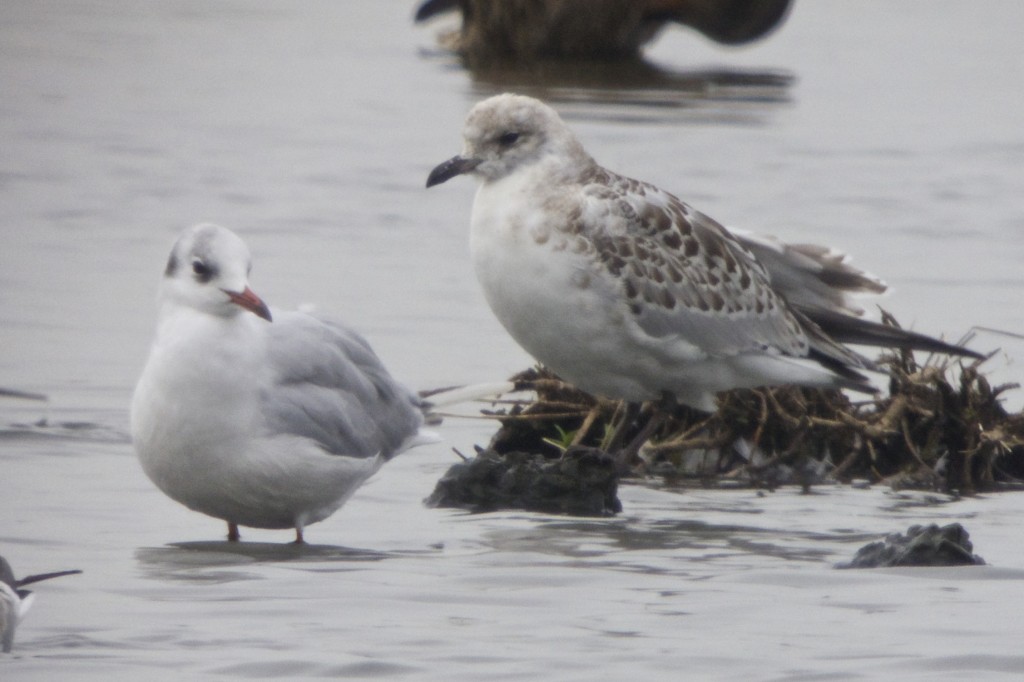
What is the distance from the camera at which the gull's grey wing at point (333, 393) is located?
6.71m

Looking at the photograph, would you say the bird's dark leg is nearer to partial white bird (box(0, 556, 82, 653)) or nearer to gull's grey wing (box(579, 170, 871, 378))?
gull's grey wing (box(579, 170, 871, 378))

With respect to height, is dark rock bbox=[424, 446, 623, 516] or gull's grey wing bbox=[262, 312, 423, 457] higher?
gull's grey wing bbox=[262, 312, 423, 457]

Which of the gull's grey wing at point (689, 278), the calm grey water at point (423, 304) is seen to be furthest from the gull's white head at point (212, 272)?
the gull's grey wing at point (689, 278)

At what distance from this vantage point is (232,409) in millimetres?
6457

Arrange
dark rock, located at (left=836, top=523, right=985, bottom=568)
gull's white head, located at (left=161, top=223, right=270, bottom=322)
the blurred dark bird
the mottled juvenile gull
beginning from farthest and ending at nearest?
the blurred dark bird → the mottled juvenile gull → gull's white head, located at (left=161, top=223, right=270, bottom=322) → dark rock, located at (left=836, top=523, right=985, bottom=568)

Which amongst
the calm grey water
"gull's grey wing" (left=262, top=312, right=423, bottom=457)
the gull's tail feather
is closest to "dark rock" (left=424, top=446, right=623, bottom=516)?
the calm grey water

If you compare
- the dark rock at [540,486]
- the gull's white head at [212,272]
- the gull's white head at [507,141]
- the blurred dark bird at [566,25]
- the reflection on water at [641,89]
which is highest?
the blurred dark bird at [566,25]

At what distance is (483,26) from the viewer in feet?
73.3

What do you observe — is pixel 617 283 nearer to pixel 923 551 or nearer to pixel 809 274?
pixel 809 274

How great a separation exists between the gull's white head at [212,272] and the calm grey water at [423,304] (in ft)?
2.46

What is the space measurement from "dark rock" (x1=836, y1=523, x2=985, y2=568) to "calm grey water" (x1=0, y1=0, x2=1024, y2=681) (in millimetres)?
66

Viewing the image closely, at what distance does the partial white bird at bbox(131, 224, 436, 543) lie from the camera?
21.0 ft

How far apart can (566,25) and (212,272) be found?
16.1m

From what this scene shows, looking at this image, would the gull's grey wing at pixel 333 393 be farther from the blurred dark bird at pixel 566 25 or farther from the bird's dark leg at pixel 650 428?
the blurred dark bird at pixel 566 25
